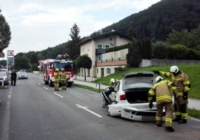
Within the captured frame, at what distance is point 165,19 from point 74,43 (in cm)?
3067

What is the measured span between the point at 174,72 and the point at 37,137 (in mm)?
4818

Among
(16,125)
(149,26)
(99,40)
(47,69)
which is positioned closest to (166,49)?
(47,69)

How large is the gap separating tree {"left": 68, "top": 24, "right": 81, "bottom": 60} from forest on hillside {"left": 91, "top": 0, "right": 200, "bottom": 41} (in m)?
16.6

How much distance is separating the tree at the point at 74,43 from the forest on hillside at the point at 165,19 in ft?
54.3

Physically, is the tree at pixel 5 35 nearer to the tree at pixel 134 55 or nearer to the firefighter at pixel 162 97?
the tree at pixel 134 55

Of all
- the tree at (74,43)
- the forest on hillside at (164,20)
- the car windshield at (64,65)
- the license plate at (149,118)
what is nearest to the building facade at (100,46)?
the forest on hillside at (164,20)

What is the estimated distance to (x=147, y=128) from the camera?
27.1ft

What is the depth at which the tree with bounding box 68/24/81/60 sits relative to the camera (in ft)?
283

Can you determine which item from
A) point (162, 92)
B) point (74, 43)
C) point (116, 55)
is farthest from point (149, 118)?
point (74, 43)

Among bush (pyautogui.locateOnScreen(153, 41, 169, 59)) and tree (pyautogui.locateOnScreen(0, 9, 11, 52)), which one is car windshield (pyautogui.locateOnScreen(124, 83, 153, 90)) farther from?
tree (pyautogui.locateOnScreen(0, 9, 11, 52))

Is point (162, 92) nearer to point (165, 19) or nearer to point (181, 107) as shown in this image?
point (181, 107)

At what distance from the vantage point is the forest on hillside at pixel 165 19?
284 ft

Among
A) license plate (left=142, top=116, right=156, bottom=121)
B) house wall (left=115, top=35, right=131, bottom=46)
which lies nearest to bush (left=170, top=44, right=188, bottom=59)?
house wall (left=115, top=35, right=131, bottom=46)

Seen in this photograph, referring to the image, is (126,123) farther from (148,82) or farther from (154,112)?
(148,82)
